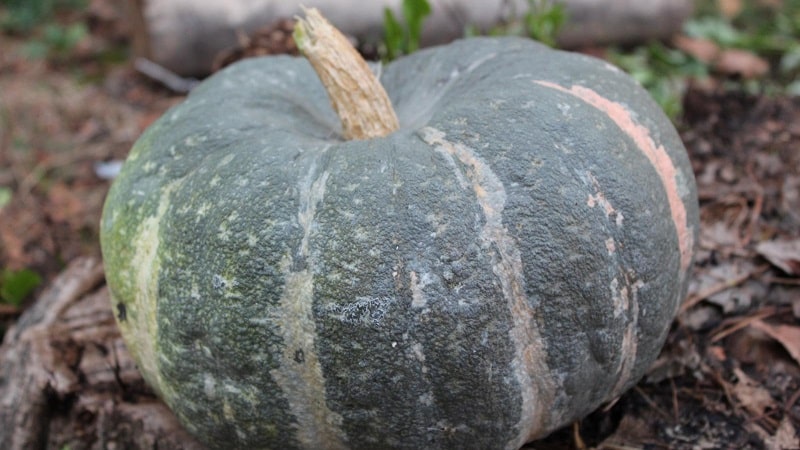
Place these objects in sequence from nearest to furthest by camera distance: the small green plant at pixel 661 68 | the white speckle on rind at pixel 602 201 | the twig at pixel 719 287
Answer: the white speckle on rind at pixel 602 201, the twig at pixel 719 287, the small green plant at pixel 661 68

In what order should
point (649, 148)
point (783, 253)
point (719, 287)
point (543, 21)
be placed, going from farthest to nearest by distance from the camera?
point (543, 21), point (783, 253), point (719, 287), point (649, 148)

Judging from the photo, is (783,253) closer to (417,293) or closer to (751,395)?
(751,395)

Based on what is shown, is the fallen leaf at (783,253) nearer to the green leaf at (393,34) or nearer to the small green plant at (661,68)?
the small green plant at (661,68)

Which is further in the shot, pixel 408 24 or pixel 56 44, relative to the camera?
pixel 56 44

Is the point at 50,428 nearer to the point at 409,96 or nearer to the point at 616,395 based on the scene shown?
the point at 409,96

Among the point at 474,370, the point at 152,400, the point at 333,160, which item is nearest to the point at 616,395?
the point at 474,370

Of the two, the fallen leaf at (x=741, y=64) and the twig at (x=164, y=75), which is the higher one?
the fallen leaf at (x=741, y=64)

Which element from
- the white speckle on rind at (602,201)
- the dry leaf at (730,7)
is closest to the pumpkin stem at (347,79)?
the white speckle on rind at (602,201)

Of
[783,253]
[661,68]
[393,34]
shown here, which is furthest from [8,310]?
[661,68]
